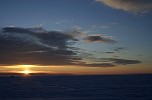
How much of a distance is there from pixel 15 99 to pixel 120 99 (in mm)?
17622

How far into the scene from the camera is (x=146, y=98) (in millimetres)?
49156

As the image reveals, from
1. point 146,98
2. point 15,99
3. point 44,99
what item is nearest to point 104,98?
point 146,98

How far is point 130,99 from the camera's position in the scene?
159ft

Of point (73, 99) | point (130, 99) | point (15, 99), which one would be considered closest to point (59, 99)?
point (73, 99)

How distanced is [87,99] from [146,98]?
9.93m

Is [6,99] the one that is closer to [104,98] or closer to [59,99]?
[59,99]

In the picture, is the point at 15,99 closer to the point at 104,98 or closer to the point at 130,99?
the point at 104,98

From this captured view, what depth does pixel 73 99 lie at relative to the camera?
160 ft

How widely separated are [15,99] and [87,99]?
12172mm

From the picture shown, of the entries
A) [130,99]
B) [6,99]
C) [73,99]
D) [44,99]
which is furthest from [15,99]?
[130,99]

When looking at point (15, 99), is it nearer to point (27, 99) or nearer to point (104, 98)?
point (27, 99)

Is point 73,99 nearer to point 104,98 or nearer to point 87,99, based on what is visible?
point 87,99

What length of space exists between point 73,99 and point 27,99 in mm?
7779

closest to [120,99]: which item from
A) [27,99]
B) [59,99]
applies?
[59,99]
